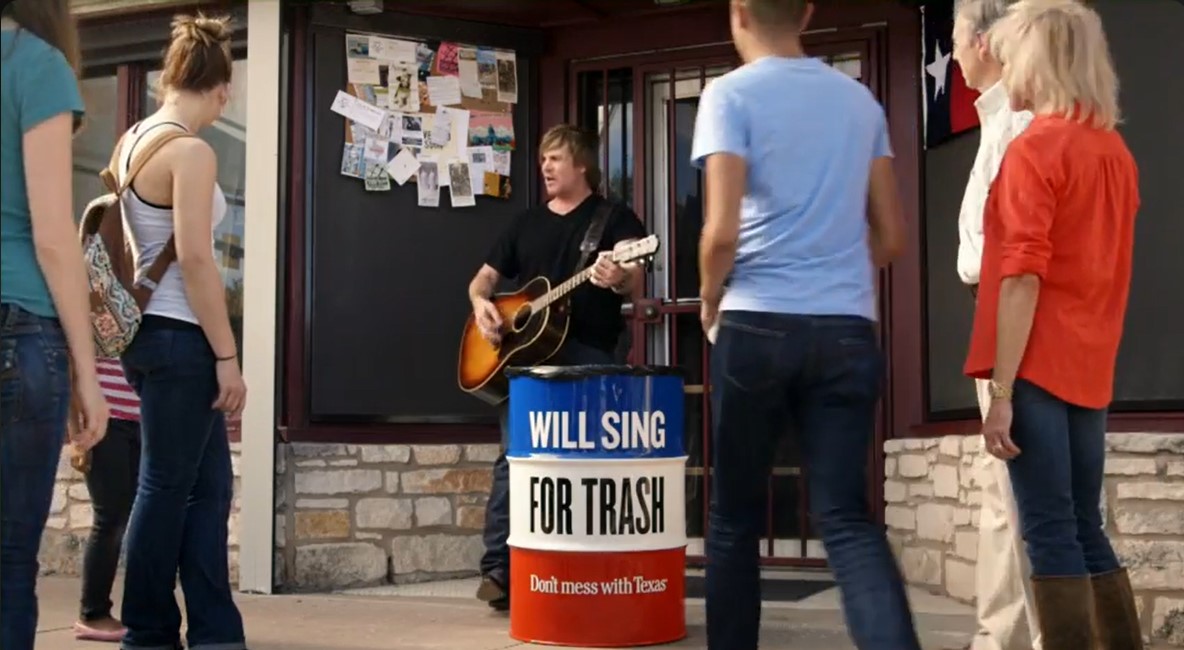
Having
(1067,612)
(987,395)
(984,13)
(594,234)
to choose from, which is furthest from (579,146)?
(1067,612)

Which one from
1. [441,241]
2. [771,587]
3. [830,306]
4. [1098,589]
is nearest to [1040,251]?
[830,306]

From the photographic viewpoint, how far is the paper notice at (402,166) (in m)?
6.55

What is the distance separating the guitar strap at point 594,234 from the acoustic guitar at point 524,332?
90 mm

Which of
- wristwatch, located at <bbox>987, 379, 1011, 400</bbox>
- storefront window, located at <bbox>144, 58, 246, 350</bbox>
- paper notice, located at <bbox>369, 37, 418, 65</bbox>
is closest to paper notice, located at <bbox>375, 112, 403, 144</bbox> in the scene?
paper notice, located at <bbox>369, 37, 418, 65</bbox>

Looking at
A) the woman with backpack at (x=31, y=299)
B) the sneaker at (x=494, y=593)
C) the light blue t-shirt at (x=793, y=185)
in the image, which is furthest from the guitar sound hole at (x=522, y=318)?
the woman with backpack at (x=31, y=299)

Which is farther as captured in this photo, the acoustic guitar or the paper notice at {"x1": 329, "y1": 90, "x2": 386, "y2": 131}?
the paper notice at {"x1": 329, "y1": 90, "x2": 386, "y2": 131}

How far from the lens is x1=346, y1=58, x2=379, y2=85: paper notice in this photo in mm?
6473

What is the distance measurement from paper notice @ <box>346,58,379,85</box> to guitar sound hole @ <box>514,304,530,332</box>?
5.34 feet

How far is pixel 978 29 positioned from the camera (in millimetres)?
3980

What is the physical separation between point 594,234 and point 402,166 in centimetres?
149

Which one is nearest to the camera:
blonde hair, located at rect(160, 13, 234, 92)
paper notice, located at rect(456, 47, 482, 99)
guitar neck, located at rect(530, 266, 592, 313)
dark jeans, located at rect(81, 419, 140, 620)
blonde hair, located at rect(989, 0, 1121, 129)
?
blonde hair, located at rect(989, 0, 1121, 129)

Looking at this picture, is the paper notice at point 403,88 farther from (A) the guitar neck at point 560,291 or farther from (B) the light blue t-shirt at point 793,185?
(B) the light blue t-shirt at point 793,185

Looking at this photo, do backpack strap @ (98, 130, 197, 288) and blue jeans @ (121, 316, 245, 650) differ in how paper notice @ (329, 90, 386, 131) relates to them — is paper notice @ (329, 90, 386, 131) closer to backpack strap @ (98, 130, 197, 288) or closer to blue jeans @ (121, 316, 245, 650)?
backpack strap @ (98, 130, 197, 288)

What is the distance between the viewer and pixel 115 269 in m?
3.98
